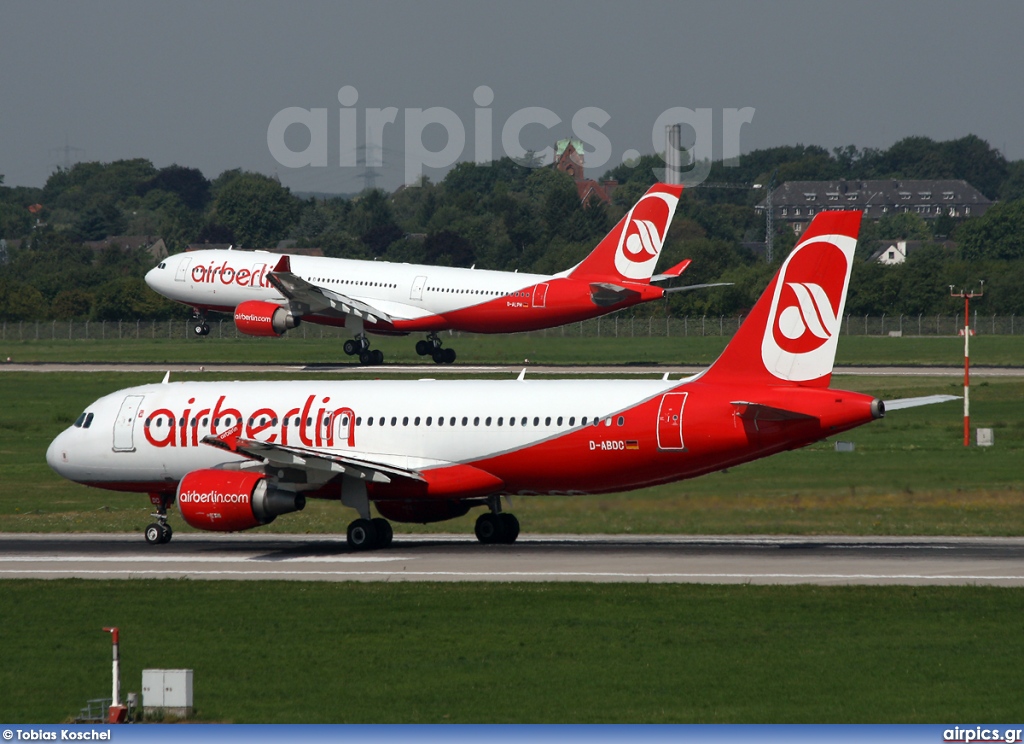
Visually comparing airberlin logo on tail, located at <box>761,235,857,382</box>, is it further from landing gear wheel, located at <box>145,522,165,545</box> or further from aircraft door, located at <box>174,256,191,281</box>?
aircraft door, located at <box>174,256,191,281</box>

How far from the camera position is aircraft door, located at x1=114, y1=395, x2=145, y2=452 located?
37938 mm

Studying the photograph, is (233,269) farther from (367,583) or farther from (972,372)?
(367,583)

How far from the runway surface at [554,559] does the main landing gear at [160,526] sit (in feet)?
0.88

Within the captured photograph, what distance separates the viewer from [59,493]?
1962 inches

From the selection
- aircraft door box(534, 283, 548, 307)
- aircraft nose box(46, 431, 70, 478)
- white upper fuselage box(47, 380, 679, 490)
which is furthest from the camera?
aircraft door box(534, 283, 548, 307)

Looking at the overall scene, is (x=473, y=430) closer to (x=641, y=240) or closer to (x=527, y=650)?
(x=527, y=650)

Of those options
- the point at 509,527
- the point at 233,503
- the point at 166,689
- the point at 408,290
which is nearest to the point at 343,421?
the point at 233,503

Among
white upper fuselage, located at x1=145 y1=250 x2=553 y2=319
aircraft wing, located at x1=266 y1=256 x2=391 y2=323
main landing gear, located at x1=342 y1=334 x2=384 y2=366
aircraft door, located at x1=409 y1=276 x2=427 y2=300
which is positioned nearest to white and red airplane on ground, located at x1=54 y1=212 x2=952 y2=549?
aircraft wing, located at x1=266 y1=256 x2=391 y2=323

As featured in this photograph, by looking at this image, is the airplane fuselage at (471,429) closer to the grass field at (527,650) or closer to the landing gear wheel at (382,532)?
the landing gear wheel at (382,532)

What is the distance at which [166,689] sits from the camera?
57.3ft

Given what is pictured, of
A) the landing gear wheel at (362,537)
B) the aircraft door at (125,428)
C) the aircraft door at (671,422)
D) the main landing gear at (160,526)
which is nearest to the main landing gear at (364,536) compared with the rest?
the landing gear wheel at (362,537)

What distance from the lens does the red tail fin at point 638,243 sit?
74.1 meters

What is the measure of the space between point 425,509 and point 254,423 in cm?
484

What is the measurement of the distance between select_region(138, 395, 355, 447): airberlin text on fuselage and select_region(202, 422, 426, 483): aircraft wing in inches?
57.0
